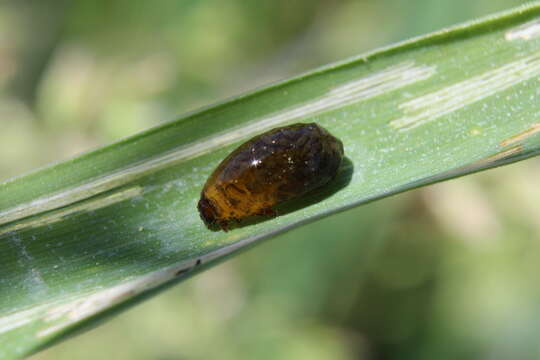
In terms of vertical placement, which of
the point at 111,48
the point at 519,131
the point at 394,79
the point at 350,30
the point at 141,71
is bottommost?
the point at 519,131

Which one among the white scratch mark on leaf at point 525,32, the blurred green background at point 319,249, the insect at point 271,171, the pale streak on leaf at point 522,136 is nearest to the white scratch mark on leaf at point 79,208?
the insect at point 271,171

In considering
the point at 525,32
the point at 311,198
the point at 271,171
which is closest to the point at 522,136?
the point at 525,32

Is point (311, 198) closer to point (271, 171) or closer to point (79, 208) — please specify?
point (271, 171)

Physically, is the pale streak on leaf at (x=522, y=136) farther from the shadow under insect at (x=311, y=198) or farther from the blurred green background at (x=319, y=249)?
the blurred green background at (x=319, y=249)

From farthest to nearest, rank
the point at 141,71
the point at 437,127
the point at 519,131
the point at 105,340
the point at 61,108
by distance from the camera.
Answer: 1. the point at 141,71
2. the point at 61,108
3. the point at 105,340
4. the point at 437,127
5. the point at 519,131

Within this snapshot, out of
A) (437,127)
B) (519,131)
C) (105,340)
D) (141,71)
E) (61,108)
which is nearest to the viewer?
(519,131)

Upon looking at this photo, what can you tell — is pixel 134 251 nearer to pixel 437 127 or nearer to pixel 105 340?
pixel 437 127

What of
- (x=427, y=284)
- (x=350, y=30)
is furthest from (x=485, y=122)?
(x=350, y=30)
